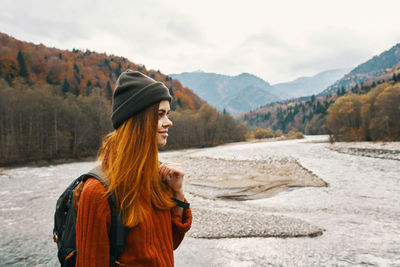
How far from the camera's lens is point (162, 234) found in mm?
1587

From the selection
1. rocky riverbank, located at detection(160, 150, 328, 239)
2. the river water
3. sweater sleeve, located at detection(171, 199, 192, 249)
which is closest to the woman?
sweater sleeve, located at detection(171, 199, 192, 249)

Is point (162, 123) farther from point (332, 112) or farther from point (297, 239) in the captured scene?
point (332, 112)

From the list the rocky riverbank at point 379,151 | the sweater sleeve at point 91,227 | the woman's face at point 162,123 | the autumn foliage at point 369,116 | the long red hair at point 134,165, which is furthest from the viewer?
the autumn foliage at point 369,116

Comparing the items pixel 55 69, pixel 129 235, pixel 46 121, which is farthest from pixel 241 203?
pixel 55 69

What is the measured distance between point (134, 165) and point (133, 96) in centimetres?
43

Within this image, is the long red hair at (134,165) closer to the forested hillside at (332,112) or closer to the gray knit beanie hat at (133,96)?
the gray knit beanie hat at (133,96)

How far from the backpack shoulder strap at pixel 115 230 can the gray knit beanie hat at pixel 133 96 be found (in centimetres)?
36

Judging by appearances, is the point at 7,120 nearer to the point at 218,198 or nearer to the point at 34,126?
the point at 34,126

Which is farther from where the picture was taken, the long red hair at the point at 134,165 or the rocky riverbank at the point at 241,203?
the rocky riverbank at the point at 241,203

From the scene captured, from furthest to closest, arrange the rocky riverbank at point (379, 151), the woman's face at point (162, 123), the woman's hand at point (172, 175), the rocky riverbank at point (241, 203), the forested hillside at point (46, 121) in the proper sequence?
the forested hillside at point (46, 121) → the rocky riverbank at point (379, 151) → the rocky riverbank at point (241, 203) → the woman's hand at point (172, 175) → the woman's face at point (162, 123)

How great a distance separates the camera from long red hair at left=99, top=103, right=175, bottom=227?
1.35 metres

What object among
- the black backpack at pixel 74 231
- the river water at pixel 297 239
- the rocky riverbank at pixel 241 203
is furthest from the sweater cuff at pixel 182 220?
the rocky riverbank at pixel 241 203

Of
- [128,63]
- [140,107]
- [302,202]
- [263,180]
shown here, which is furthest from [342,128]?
[128,63]

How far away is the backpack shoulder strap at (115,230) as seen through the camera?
1.30 m
